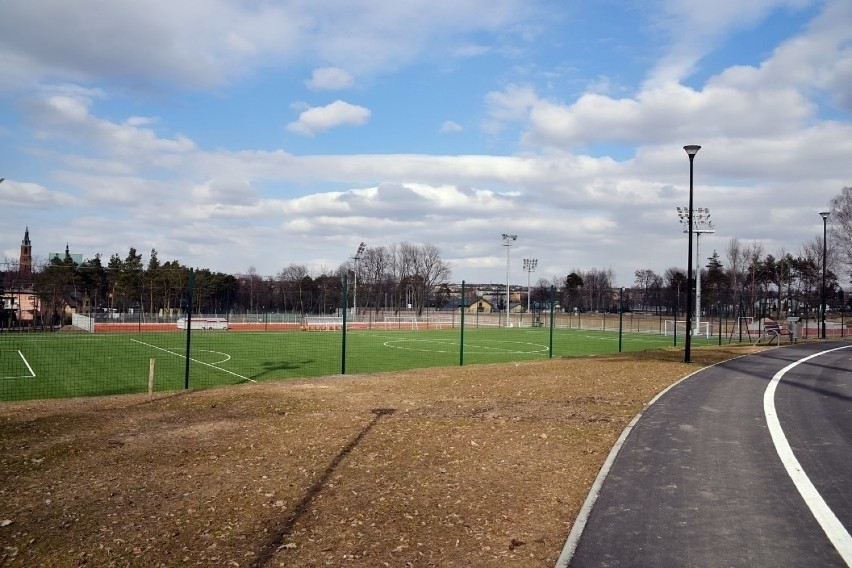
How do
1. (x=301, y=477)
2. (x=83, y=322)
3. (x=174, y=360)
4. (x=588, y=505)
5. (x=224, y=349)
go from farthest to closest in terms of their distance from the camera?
(x=83, y=322)
(x=224, y=349)
(x=174, y=360)
(x=301, y=477)
(x=588, y=505)

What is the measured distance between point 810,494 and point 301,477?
5233mm

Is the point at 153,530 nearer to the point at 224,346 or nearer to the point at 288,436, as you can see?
the point at 288,436

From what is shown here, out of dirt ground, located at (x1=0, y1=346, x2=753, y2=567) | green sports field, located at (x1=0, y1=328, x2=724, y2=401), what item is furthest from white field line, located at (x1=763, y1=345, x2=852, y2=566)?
green sports field, located at (x1=0, y1=328, x2=724, y2=401)

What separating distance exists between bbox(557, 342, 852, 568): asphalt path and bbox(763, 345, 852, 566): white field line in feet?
0.04

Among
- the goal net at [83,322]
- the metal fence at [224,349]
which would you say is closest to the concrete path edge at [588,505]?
the metal fence at [224,349]

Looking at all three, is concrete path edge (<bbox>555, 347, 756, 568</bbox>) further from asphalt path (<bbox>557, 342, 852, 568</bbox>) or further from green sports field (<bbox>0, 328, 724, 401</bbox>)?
green sports field (<bbox>0, 328, 724, 401</bbox>)

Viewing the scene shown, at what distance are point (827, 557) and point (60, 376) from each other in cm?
2115

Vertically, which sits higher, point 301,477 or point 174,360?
point 301,477

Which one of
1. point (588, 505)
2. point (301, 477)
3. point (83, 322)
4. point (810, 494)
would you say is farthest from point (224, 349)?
point (810, 494)

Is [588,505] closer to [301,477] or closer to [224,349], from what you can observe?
[301,477]

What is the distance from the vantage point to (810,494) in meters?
6.10

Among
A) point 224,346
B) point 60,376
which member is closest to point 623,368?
point 60,376

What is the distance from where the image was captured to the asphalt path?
188 inches

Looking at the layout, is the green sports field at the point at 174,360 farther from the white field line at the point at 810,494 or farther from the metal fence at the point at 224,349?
the white field line at the point at 810,494
